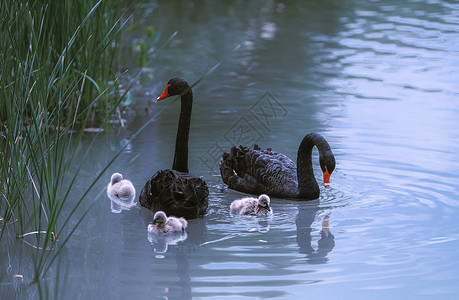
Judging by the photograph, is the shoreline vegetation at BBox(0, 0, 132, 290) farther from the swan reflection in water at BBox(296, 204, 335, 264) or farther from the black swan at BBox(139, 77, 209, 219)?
the swan reflection in water at BBox(296, 204, 335, 264)

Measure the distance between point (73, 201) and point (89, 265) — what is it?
1170 mm

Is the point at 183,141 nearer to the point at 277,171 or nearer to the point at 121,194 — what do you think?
the point at 121,194

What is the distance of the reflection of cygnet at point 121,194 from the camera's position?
494 centimetres

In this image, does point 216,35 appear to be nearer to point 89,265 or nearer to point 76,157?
point 76,157

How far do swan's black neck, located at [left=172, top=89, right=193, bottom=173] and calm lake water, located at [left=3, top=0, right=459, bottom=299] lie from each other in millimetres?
266

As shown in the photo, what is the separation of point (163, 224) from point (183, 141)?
36.9 inches

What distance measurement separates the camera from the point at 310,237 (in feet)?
13.7

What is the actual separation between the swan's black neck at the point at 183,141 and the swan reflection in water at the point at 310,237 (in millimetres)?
833

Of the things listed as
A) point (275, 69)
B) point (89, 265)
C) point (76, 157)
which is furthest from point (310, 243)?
point (275, 69)

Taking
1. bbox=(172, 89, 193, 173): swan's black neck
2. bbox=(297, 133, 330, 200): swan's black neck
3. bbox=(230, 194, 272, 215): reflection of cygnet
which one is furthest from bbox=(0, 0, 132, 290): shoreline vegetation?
bbox=(297, 133, 330, 200): swan's black neck

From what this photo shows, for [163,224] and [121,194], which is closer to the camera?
[163,224]

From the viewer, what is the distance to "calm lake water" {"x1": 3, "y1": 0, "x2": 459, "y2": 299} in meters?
3.59

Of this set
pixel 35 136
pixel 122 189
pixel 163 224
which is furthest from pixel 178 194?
pixel 35 136

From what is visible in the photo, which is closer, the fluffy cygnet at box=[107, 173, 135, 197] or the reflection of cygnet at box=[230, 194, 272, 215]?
the reflection of cygnet at box=[230, 194, 272, 215]
